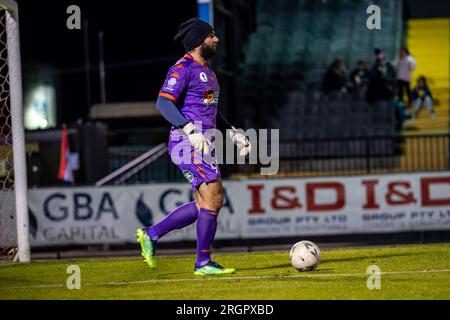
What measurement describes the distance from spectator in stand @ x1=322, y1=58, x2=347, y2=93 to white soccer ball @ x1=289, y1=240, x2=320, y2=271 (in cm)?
1591

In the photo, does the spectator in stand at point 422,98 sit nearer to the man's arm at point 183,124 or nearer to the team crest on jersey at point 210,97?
Answer: the team crest on jersey at point 210,97

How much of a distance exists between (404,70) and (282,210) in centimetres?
915

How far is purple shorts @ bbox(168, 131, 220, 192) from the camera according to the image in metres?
9.39

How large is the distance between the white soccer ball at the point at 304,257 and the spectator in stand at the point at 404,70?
15432 mm

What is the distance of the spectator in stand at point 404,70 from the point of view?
24344mm

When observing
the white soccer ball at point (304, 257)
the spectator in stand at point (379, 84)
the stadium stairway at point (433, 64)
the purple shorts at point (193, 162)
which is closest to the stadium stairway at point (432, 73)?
the stadium stairway at point (433, 64)

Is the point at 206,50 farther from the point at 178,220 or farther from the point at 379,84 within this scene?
the point at 379,84

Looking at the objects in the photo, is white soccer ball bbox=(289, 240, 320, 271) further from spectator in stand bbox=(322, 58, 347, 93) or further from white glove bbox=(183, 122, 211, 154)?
spectator in stand bbox=(322, 58, 347, 93)

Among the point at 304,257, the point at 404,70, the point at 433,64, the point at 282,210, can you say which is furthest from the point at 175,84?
the point at 433,64

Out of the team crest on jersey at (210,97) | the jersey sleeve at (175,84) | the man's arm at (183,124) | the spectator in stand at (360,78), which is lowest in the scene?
the man's arm at (183,124)

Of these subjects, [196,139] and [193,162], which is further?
[193,162]

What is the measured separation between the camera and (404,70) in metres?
24.4
